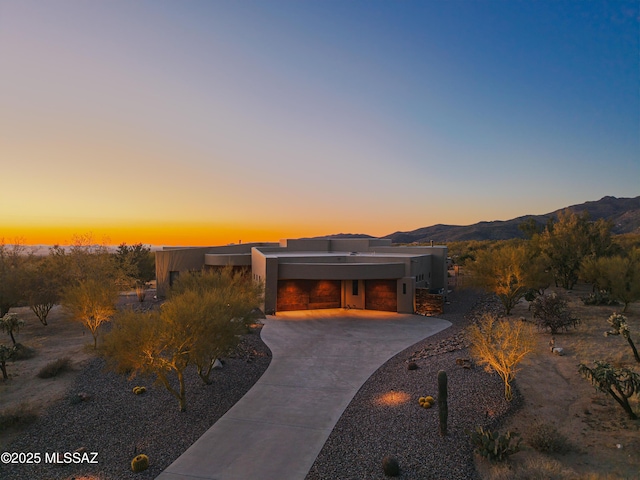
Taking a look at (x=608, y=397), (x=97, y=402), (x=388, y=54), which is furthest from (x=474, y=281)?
(x=97, y=402)

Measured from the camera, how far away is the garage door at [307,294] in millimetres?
25344

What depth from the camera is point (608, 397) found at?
10164 millimetres

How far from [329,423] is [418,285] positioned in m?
18.5

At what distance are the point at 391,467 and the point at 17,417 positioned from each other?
10.6 m

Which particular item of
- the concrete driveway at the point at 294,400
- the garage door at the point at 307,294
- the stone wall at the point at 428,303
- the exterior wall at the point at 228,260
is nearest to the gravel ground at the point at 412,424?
the concrete driveway at the point at 294,400

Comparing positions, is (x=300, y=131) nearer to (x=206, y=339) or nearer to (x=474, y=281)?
(x=474, y=281)

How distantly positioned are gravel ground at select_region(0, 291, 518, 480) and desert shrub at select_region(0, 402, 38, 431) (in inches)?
11.9

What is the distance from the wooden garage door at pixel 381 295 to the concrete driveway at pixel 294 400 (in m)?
3.88

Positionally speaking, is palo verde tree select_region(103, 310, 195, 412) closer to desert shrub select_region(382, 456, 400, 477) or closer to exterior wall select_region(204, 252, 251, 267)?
desert shrub select_region(382, 456, 400, 477)

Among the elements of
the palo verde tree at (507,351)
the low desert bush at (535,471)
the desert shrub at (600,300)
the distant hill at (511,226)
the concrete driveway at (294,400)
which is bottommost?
the concrete driveway at (294,400)

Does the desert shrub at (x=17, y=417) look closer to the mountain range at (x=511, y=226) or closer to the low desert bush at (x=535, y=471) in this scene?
the low desert bush at (x=535, y=471)

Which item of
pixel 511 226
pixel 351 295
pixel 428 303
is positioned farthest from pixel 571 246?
pixel 511 226

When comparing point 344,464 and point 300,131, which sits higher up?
point 300,131

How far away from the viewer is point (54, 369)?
13469 mm
